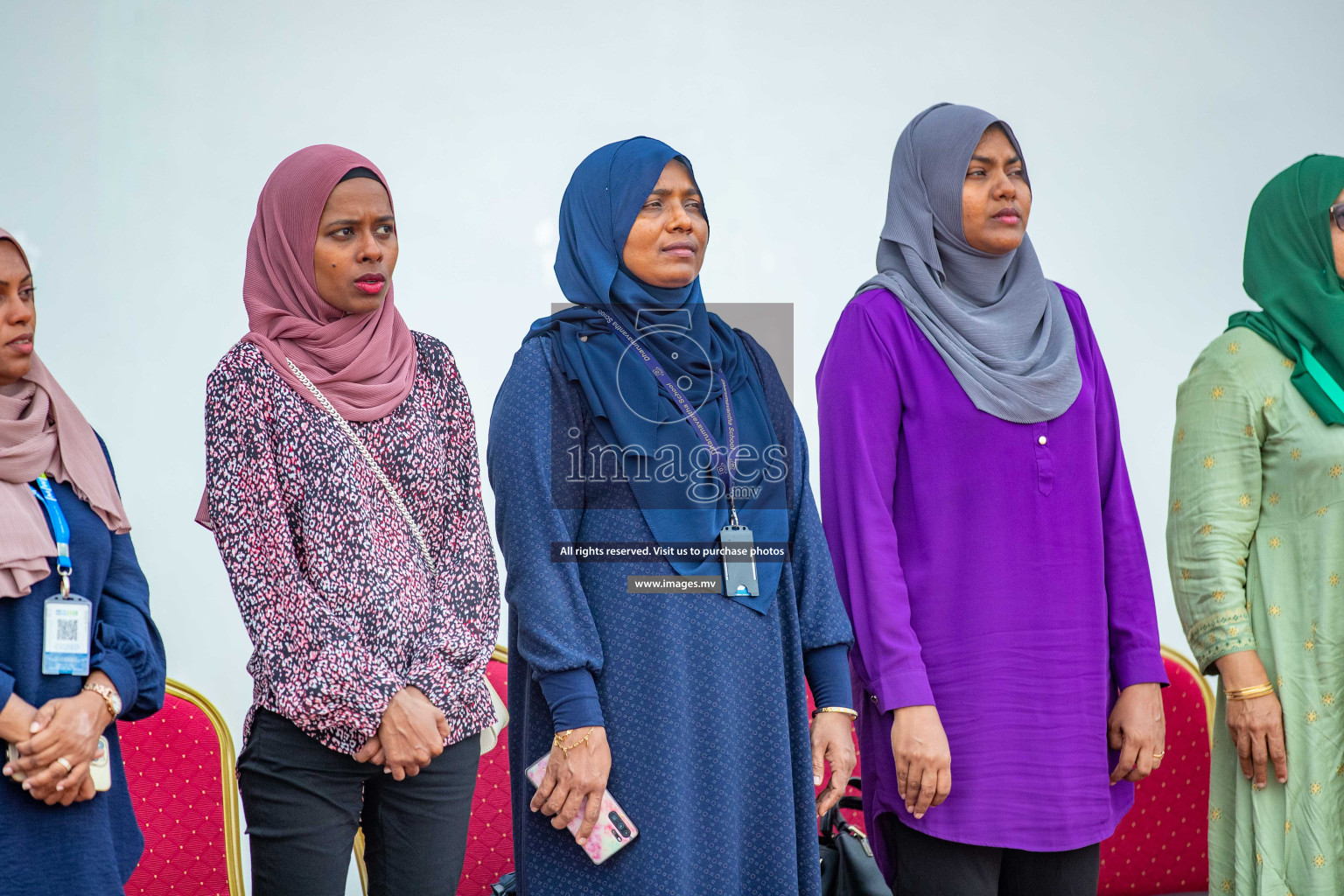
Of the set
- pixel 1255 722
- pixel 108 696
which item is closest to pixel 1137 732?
pixel 1255 722

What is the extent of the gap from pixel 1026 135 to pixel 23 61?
261cm

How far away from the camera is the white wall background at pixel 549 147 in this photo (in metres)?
2.78

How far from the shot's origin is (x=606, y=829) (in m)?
1.60

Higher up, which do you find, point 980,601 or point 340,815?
point 980,601

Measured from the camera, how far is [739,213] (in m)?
3.30

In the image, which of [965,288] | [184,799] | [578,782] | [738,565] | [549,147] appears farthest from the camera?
[549,147]

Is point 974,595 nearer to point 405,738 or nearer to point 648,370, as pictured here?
point 648,370

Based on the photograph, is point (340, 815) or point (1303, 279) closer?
point (340, 815)

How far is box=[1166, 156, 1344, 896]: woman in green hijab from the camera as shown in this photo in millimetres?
2076

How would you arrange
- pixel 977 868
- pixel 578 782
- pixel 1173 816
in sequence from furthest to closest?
pixel 1173 816, pixel 977 868, pixel 578 782

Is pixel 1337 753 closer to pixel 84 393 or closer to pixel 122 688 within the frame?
pixel 122 688

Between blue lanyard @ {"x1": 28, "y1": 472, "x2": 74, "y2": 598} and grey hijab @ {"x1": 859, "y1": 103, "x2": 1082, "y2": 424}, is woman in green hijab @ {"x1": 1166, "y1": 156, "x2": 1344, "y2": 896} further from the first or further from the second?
blue lanyard @ {"x1": 28, "y1": 472, "x2": 74, "y2": 598}

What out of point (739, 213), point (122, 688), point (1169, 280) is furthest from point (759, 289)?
point (122, 688)

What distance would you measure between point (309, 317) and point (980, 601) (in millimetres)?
1113
